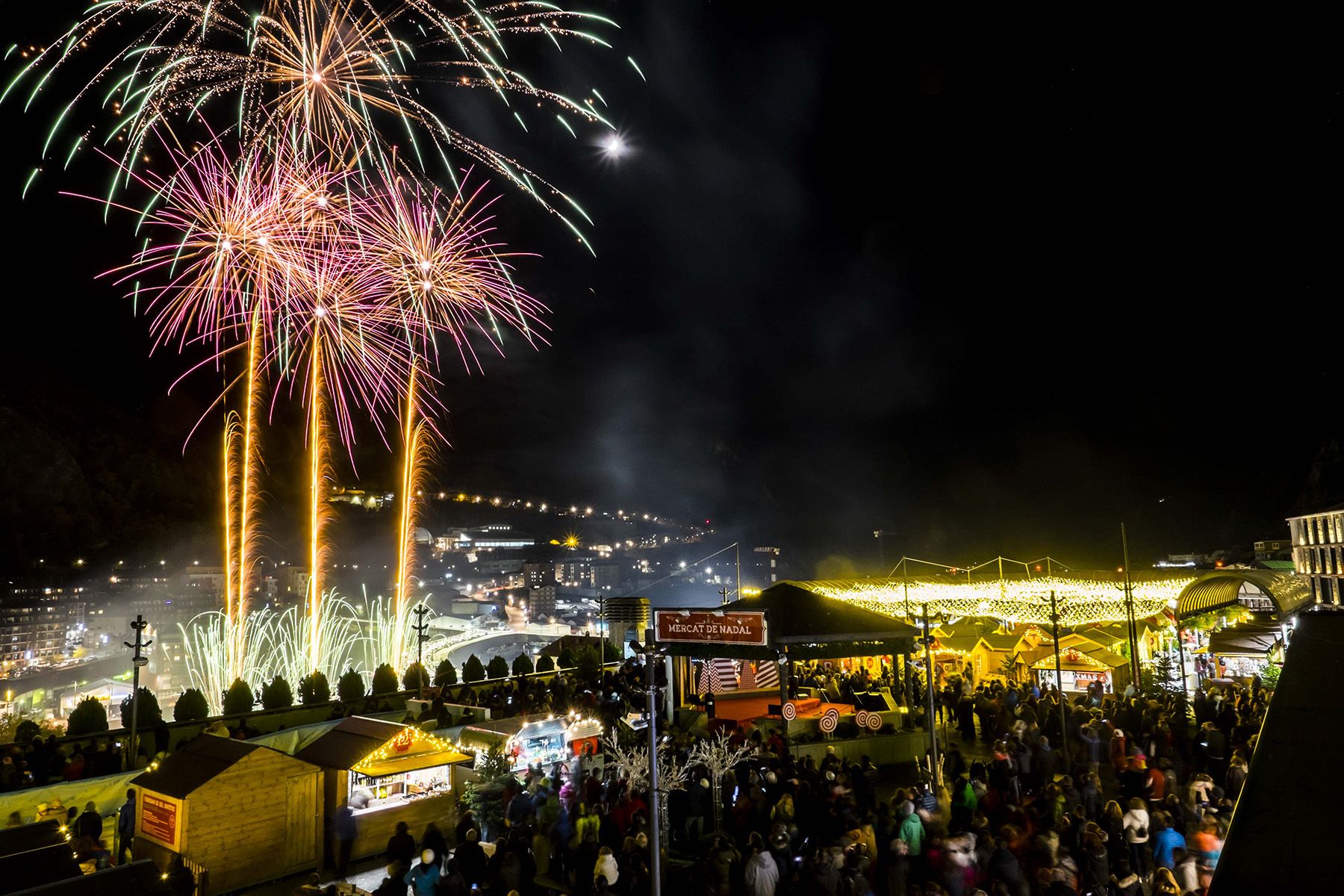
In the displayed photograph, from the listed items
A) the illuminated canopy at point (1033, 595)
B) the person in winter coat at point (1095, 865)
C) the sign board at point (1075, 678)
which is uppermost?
the illuminated canopy at point (1033, 595)

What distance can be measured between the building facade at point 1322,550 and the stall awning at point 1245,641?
2.06m

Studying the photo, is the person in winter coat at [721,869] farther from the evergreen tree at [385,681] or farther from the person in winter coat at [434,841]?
the evergreen tree at [385,681]

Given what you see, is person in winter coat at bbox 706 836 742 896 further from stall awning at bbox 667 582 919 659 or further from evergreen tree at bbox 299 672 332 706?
evergreen tree at bbox 299 672 332 706

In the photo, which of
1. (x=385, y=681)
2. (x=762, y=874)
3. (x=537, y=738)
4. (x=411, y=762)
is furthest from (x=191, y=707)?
(x=762, y=874)

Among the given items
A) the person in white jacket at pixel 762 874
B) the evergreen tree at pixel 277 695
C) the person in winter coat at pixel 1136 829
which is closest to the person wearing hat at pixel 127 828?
the evergreen tree at pixel 277 695

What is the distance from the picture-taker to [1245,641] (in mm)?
21688

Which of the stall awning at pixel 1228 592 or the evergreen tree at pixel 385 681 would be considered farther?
the evergreen tree at pixel 385 681

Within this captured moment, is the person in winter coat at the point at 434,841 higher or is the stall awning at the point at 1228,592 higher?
the stall awning at the point at 1228,592

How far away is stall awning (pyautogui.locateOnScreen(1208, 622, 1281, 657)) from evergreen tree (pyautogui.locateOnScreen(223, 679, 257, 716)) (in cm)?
2601

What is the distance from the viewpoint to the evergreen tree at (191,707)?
55.7 ft

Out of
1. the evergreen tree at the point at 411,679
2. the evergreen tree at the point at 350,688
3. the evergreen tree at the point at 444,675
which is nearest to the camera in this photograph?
the evergreen tree at the point at 350,688

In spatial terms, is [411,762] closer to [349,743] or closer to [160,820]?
[349,743]

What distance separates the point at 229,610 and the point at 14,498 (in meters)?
57.4

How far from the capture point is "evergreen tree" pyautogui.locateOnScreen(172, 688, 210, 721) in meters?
17.0
